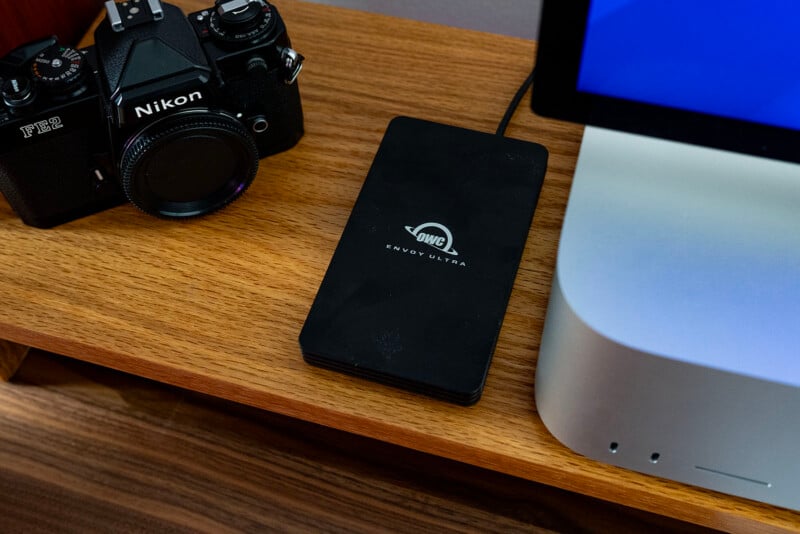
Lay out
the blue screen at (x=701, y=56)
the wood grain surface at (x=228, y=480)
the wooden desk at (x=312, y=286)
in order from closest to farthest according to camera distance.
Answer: the blue screen at (x=701, y=56), the wooden desk at (x=312, y=286), the wood grain surface at (x=228, y=480)

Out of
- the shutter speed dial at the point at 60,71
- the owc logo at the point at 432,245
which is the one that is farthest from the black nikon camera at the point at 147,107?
the owc logo at the point at 432,245

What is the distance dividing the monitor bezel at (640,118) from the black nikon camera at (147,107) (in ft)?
0.58

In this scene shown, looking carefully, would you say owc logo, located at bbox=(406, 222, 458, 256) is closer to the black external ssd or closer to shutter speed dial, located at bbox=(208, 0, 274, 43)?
the black external ssd

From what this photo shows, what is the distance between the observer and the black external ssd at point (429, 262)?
0.44 meters

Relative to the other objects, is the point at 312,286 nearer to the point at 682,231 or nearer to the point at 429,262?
the point at 429,262

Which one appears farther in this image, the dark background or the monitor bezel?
the dark background

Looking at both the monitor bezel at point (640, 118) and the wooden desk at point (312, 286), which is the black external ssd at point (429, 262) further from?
the monitor bezel at point (640, 118)

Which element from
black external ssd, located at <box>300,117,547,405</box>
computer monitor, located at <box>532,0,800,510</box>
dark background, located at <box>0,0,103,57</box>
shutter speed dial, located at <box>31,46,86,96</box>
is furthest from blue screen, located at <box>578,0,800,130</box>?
dark background, located at <box>0,0,103,57</box>

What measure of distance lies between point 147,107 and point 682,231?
0.27m

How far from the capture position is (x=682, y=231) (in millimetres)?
368

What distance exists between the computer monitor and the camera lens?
0.19m

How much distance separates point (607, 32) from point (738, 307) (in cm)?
12

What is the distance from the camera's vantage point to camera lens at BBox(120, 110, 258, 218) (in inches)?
17.9

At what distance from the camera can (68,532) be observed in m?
0.54
